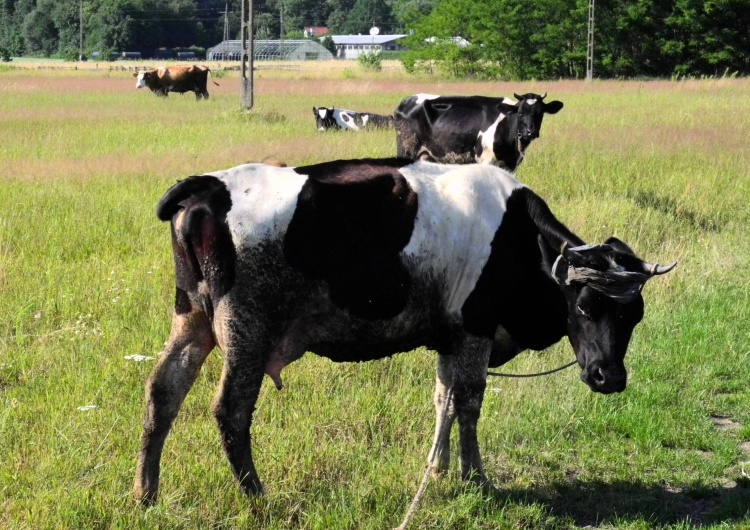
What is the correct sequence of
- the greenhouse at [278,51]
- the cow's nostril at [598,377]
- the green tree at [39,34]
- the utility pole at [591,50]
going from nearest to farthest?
1. the cow's nostril at [598,377]
2. the utility pole at [591,50]
3. the greenhouse at [278,51]
4. the green tree at [39,34]

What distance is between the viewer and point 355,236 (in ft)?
16.0

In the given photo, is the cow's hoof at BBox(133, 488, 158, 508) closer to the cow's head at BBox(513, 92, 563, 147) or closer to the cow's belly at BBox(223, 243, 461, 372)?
the cow's belly at BBox(223, 243, 461, 372)

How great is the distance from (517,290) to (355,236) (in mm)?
918

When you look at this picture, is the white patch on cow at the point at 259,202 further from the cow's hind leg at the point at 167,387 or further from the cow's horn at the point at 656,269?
the cow's horn at the point at 656,269

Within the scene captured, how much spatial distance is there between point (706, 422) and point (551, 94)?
3056cm

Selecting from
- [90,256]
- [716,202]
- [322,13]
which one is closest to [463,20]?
[716,202]

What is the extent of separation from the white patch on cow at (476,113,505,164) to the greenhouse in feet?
345

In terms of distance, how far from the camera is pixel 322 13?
613 feet

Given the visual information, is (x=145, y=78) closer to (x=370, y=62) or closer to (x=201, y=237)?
(x=370, y=62)

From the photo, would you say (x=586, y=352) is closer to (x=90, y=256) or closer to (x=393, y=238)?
(x=393, y=238)

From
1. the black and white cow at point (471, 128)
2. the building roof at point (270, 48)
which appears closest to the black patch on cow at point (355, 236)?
the black and white cow at point (471, 128)

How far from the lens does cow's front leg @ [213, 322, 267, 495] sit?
4.68 m

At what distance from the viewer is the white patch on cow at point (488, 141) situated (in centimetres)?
1434

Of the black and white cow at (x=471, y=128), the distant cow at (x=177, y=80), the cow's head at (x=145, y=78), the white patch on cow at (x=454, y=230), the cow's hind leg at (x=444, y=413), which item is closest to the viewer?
the white patch on cow at (x=454, y=230)
